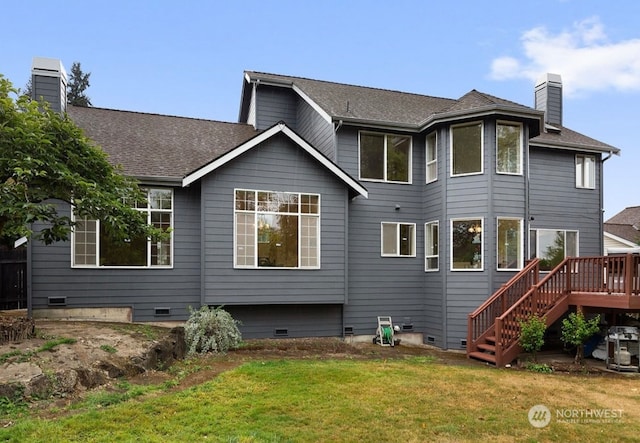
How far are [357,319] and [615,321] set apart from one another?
6428 millimetres

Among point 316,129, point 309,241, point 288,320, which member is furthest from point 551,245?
point 288,320

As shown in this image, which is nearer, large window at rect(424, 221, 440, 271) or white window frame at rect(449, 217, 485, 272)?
white window frame at rect(449, 217, 485, 272)

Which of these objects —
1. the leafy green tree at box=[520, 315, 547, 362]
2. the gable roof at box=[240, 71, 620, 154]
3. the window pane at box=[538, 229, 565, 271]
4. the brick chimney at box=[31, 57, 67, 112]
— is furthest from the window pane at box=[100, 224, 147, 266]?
the window pane at box=[538, 229, 565, 271]

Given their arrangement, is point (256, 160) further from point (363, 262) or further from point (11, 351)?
point (11, 351)

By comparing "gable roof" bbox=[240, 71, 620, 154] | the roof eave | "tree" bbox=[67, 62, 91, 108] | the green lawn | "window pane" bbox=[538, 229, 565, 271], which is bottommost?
the green lawn

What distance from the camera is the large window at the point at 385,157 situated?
12.9m

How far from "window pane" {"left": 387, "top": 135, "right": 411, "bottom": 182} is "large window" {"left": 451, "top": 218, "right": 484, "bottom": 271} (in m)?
2.13

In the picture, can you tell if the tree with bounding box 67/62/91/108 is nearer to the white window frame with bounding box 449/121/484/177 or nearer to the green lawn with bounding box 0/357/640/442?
the white window frame with bounding box 449/121/484/177

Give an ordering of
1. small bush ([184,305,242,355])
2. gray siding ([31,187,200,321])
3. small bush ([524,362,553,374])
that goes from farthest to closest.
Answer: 1. gray siding ([31,187,200,321])
2. small bush ([184,305,242,355])
3. small bush ([524,362,553,374])

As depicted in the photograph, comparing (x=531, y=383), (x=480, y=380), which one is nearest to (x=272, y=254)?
(x=480, y=380)

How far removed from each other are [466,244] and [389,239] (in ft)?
7.16

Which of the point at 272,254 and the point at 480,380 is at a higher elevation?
the point at 272,254

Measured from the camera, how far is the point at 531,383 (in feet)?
26.0

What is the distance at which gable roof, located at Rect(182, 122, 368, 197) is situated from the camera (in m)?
10.5
